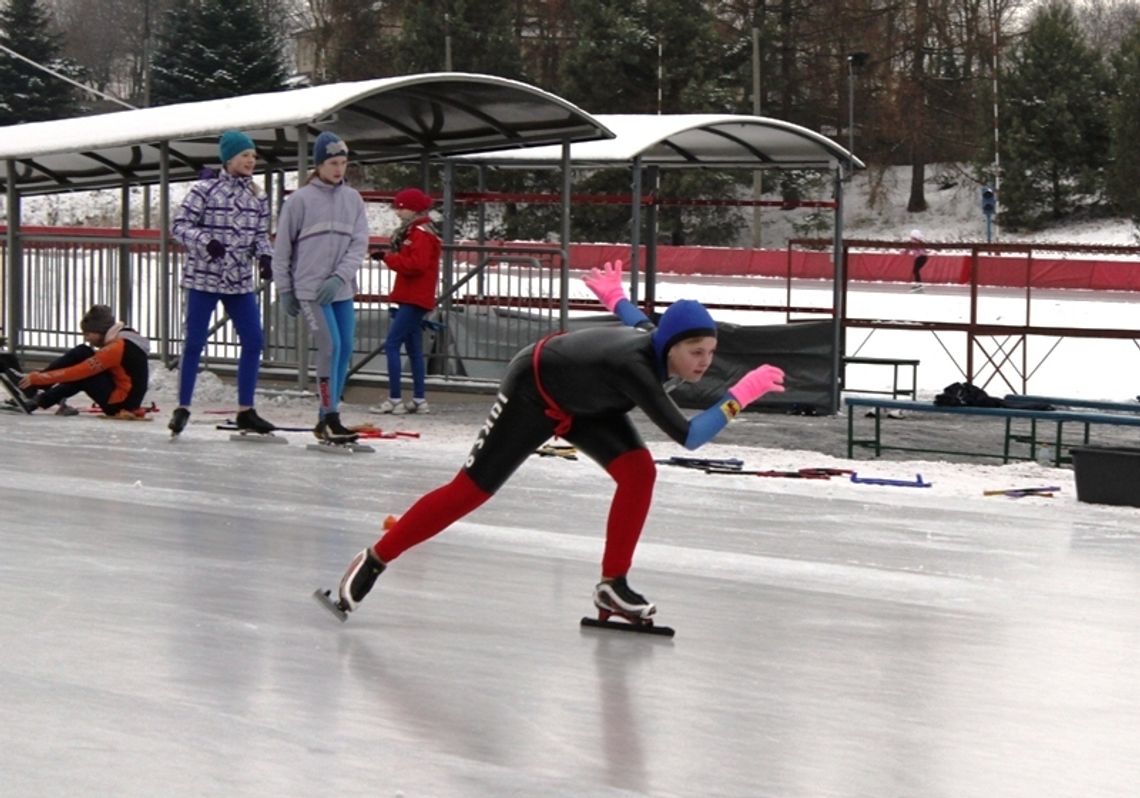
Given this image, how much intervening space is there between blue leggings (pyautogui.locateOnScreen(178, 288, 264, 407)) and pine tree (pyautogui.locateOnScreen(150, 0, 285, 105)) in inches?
2216

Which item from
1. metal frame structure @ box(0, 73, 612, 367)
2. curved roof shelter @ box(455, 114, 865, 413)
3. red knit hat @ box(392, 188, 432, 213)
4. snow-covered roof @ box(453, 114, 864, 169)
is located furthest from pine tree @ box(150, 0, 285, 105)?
red knit hat @ box(392, 188, 432, 213)

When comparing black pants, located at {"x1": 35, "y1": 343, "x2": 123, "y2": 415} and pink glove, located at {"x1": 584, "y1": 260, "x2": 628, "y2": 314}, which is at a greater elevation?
pink glove, located at {"x1": 584, "y1": 260, "x2": 628, "y2": 314}

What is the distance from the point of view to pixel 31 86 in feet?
234

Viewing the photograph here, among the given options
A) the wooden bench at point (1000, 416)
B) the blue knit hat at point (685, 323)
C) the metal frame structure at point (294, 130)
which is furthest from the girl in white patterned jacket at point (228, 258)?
the blue knit hat at point (685, 323)

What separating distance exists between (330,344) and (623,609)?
5.75m

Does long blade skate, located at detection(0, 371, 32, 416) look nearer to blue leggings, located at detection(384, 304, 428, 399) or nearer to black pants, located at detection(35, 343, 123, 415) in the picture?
black pants, located at detection(35, 343, 123, 415)

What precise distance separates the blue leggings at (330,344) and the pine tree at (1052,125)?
44.4 meters

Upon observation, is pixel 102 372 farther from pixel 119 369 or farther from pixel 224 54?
pixel 224 54

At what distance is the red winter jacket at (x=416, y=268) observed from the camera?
592 inches

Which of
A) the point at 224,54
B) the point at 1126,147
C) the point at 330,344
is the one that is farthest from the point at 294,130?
the point at 224,54

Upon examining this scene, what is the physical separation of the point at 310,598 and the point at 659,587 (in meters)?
1.38

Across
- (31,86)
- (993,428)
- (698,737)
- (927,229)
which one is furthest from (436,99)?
(31,86)

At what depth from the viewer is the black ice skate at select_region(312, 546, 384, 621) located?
675 centimetres

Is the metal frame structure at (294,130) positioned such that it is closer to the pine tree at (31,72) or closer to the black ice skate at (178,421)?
the black ice skate at (178,421)
